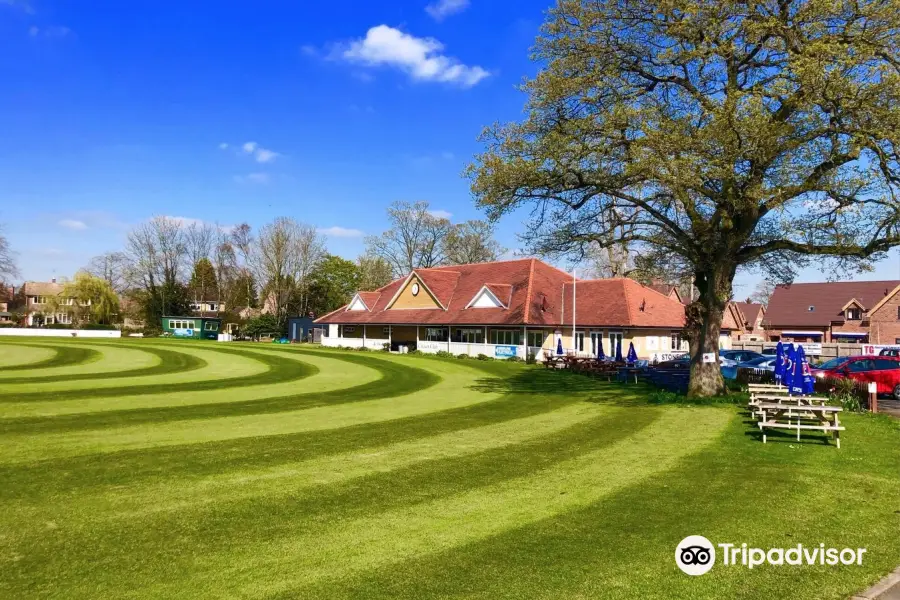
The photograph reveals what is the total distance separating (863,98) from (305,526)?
16.2 meters

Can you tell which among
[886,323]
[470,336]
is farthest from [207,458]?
[886,323]

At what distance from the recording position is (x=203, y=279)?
96.9 metres

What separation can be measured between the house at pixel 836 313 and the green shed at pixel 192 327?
7056 cm

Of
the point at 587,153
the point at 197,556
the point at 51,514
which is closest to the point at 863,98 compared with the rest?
the point at 587,153

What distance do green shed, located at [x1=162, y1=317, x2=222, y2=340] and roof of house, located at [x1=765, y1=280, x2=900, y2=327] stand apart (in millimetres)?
70812

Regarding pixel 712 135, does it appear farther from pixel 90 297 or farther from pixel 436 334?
pixel 90 297

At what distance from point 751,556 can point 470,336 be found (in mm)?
42604

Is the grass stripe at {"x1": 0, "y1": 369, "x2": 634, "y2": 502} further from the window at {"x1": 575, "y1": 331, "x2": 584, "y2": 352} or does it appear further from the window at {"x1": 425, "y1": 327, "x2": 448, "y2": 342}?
the window at {"x1": 425, "y1": 327, "x2": 448, "y2": 342}

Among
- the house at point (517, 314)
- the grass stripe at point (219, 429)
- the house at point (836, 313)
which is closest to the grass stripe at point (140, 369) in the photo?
the grass stripe at point (219, 429)

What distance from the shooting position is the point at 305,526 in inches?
284

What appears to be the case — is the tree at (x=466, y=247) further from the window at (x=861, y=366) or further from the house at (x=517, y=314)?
the window at (x=861, y=366)

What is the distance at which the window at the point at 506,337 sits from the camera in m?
45.2

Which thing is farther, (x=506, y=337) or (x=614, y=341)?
(x=506, y=337)

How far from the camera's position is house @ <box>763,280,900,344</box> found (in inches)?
2377
